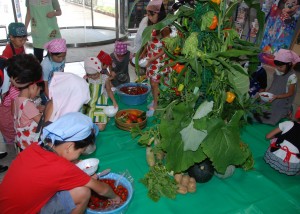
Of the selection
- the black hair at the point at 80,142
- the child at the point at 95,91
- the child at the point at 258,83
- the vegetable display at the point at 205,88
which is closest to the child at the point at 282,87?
the child at the point at 258,83

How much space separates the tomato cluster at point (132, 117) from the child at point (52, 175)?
102 cm

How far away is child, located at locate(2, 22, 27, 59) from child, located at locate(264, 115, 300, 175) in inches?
99.8

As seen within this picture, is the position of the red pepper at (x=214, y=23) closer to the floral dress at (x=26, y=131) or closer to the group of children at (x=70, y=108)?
the group of children at (x=70, y=108)

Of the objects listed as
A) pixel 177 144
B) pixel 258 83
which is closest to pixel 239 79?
pixel 177 144

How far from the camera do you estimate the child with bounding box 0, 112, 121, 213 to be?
3.83 ft

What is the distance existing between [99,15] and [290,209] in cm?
663

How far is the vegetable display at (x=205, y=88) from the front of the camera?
1455mm

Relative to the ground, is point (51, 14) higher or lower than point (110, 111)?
higher

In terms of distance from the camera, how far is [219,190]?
5.70 feet

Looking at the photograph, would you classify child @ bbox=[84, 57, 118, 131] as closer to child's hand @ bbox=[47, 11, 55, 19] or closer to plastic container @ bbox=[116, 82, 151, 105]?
plastic container @ bbox=[116, 82, 151, 105]

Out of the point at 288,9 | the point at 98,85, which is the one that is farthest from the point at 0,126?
the point at 288,9

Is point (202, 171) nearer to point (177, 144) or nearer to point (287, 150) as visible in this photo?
point (177, 144)

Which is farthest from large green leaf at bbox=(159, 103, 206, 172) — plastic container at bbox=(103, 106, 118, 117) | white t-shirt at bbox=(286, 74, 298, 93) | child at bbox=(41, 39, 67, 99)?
white t-shirt at bbox=(286, 74, 298, 93)

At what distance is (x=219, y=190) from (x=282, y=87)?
1532 millimetres
